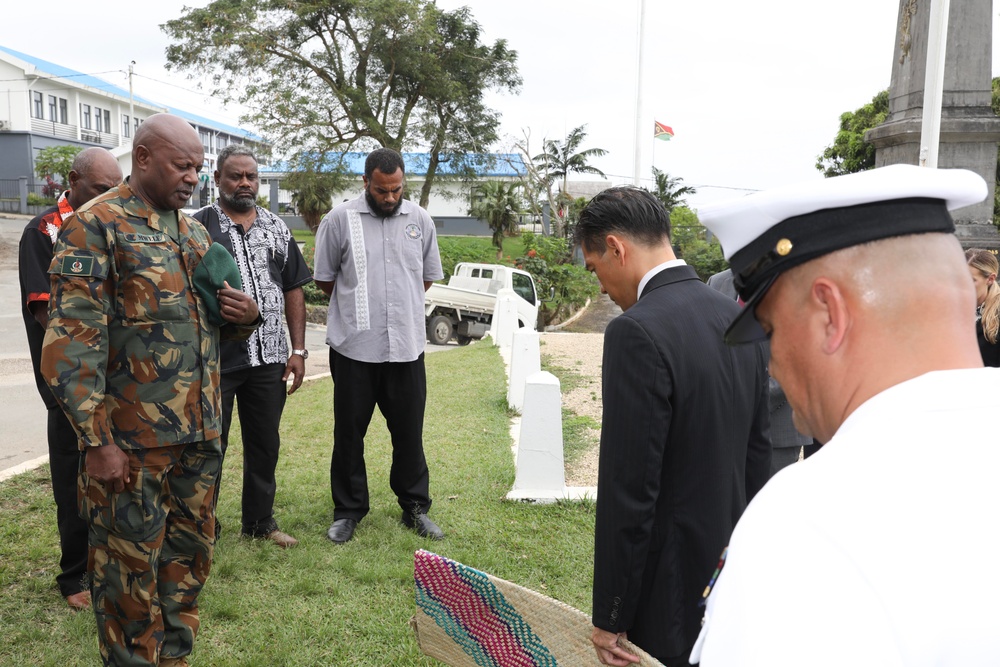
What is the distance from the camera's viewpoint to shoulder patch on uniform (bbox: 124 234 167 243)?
116 inches

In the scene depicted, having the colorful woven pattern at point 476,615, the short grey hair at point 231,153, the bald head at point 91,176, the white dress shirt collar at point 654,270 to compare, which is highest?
the short grey hair at point 231,153

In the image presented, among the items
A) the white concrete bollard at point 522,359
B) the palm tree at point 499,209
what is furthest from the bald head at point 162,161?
the palm tree at point 499,209

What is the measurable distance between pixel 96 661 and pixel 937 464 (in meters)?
3.51

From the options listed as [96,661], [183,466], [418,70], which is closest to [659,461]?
[183,466]

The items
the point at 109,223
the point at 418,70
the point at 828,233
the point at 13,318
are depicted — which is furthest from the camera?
the point at 418,70

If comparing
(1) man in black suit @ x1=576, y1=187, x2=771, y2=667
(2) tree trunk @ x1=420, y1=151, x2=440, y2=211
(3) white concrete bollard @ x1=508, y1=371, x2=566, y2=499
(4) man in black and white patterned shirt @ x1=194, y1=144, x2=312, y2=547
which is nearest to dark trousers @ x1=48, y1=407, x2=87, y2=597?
(4) man in black and white patterned shirt @ x1=194, y1=144, x2=312, y2=547

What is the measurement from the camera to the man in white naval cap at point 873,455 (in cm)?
75

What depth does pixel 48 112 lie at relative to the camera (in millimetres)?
47438

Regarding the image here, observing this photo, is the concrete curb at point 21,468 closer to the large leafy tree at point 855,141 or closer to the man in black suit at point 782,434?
the man in black suit at point 782,434

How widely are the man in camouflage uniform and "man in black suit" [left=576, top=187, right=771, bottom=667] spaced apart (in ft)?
5.64

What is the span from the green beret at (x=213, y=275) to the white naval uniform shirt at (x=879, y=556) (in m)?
2.72

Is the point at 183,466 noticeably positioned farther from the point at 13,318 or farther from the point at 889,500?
the point at 13,318

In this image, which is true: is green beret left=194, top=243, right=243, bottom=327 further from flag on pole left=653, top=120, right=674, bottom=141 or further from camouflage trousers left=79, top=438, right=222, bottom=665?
flag on pole left=653, top=120, right=674, bottom=141

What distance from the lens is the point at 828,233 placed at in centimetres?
100
